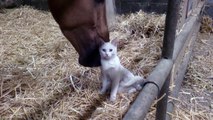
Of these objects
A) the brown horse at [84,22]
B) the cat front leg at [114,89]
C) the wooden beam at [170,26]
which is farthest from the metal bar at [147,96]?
the cat front leg at [114,89]

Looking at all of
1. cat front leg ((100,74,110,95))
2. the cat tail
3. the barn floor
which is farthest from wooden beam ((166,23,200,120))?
cat front leg ((100,74,110,95))

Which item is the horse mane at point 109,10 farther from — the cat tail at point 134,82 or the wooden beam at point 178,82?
the wooden beam at point 178,82

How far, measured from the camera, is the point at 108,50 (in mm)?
1478

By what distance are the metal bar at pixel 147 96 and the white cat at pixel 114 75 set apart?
40 cm

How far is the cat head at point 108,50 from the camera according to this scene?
56.9 inches

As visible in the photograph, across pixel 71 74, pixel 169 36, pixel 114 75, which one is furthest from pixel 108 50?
pixel 71 74

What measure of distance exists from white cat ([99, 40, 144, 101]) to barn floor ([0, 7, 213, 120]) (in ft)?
0.15

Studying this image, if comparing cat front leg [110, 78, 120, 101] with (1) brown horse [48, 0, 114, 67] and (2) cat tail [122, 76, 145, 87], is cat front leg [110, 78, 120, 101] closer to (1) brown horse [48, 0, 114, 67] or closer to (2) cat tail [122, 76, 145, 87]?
(2) cat tail [122, 76, 145, 87]

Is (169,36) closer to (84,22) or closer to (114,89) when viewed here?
(84,22)

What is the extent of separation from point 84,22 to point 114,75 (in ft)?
1.17

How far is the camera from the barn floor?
1.60m

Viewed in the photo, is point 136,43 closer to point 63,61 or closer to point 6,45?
point 63,61

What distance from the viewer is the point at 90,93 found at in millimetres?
1715

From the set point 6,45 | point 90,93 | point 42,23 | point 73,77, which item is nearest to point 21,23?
point 42,23
